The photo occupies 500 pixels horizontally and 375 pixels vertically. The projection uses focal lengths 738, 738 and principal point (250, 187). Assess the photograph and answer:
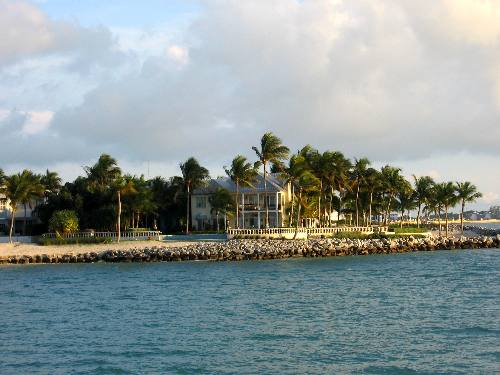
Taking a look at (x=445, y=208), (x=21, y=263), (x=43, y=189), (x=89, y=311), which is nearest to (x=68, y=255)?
(x=21, y=263)

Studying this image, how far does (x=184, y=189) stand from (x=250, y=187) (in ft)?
23.8

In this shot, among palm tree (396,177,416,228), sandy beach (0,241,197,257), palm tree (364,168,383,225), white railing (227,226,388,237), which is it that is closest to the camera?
sandy beach (0,241,197,257)

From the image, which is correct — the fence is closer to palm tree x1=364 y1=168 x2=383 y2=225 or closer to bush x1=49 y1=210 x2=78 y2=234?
palm tree x1=364 y1=168 x2=383 y2=225

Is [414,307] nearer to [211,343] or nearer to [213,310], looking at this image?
[213,310]

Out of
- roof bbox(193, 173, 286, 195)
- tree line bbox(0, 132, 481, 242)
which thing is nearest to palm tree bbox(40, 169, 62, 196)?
tree line bbox(0, 132, 481, 242)

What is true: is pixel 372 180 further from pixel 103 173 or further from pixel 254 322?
pixel 254 322

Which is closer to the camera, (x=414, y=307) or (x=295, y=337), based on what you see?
(x=295, y=337)

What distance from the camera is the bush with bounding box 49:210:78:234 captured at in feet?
230

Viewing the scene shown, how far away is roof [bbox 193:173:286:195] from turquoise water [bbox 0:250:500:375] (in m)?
31.8

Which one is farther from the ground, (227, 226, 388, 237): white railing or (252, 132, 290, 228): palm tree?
(252, 132, 290, 228): palm tree

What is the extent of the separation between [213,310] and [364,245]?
34330mm

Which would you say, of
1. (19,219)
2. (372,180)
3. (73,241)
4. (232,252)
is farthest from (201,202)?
(232,252)

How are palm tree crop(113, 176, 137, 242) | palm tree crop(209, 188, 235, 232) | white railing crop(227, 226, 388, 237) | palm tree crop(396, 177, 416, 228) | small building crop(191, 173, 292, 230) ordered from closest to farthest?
palm tree crop(113, 176, 137, 242)
white railing crop(227, 226, 388, 237)
palm tree crop(209, 188, 235, 232)
small building crop(191, 173, 292, 230)
palm tree crop(396, 177, 416, 228)

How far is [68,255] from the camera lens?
59.3m
